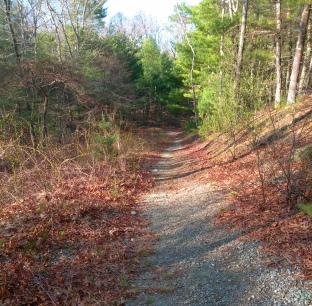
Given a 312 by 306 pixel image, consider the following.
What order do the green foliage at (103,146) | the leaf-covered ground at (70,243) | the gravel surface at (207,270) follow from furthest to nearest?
the green foliage at (103,146), the leaf-covered ground at (70,243), the gravel surface at (207,270)

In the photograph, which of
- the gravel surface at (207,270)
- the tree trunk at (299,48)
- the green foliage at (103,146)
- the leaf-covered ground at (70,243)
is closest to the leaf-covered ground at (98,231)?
the leaf-covered ground at (70,243)

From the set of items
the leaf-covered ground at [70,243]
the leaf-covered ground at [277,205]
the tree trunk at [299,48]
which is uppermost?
the tree trunk at [299,48]

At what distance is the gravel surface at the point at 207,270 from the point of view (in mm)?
3373

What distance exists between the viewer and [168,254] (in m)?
4.93

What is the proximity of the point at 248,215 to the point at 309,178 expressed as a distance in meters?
1.52

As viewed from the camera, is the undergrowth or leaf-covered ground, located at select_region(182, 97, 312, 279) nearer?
the undergrowth

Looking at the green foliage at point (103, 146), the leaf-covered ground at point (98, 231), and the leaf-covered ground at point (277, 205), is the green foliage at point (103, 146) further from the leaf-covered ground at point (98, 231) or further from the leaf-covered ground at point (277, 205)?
the leaf-covered ground at point (277, 205)

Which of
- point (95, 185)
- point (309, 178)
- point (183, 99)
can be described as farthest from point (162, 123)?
point (309, 178)

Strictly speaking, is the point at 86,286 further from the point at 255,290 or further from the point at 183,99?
the point at 183,99

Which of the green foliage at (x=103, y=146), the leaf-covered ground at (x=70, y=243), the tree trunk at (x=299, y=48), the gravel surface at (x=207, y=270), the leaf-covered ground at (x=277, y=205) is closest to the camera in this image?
the gravel surface at (x=207, y=270)

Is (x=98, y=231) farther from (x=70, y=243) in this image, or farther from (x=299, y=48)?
(x=299, y=48)

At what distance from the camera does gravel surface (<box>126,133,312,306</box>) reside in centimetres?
337

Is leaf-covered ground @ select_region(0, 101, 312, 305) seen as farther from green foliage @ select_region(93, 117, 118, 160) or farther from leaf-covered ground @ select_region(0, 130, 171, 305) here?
green foliage @ select_region(93, 117, 118, 160)

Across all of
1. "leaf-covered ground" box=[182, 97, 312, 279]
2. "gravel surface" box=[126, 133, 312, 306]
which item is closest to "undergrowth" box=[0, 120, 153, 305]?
"gravel surface" box=[126, 133, 312, 306]
